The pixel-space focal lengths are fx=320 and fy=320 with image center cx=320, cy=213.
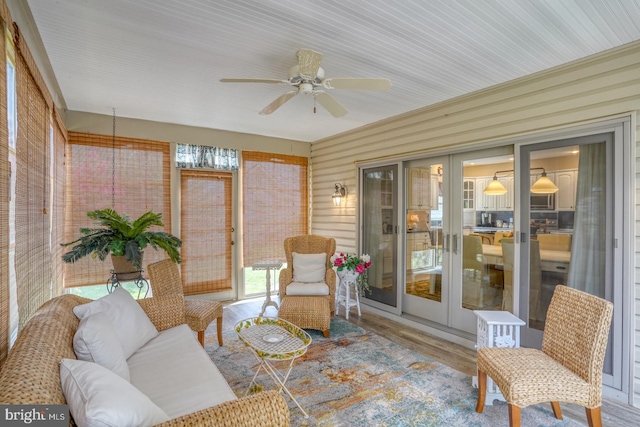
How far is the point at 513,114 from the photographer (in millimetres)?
3215

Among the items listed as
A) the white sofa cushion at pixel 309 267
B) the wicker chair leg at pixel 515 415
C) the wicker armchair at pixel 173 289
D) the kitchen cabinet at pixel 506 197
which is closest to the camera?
the wicker chair leg at pixel 515 415

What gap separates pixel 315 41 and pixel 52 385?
8.26ft

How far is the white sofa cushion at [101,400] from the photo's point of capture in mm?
1097

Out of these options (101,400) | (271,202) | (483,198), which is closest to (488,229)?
(483,198)

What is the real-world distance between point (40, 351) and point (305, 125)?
4.18m

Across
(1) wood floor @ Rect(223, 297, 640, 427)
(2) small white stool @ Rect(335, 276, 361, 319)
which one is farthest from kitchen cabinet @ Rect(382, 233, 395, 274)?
(1) wood floor @ Rect(223, 297, 640, 427)

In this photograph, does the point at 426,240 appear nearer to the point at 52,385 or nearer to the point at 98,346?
the point at 98,346

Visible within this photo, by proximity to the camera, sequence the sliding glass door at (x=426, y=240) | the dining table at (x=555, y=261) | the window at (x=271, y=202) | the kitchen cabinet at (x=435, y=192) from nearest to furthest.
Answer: the dining table at (x=555, y=261) < the sliding glass door at (x=426, y=240) < the kitchen cabinet at (x=435, y=192) < the window at (x=271, y=202)

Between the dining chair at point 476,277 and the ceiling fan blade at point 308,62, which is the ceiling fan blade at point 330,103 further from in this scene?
the dining chair at point 476,277

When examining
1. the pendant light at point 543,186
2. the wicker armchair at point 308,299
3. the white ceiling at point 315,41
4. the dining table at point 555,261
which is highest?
the white ceiling at point 315,41

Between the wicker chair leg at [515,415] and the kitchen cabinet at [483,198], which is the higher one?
the kitchen cabinet at [483,198]

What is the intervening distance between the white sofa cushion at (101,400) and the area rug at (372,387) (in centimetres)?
136

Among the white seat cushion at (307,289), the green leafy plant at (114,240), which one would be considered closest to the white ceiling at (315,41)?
the green leafy plant at (114,240)

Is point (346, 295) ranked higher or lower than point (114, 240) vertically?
lower
